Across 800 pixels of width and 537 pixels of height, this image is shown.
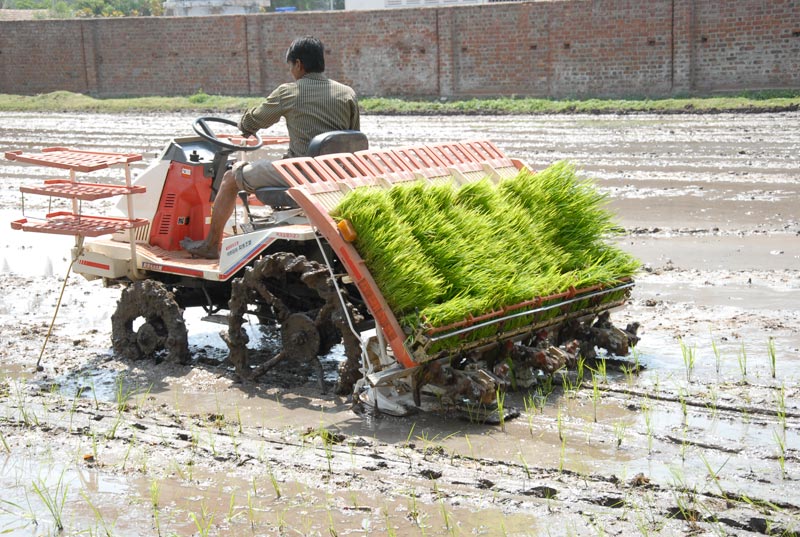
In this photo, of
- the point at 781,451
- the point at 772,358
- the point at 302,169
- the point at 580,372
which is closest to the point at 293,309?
the point at 302,169

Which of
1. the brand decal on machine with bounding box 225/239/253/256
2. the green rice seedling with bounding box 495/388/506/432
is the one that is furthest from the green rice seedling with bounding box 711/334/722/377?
the brand decal on machine with bounding box 225/239/253/256

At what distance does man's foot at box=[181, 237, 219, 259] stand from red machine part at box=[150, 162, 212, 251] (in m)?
0.17

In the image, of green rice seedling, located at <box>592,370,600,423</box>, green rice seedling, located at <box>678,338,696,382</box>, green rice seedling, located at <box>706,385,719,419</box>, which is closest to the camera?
green rice seedling, located at <box>706,385,719,419</box>

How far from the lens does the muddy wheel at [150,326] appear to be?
7230 mm

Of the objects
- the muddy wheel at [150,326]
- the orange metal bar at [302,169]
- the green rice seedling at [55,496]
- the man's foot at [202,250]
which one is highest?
the orange metal bar at [302,169]

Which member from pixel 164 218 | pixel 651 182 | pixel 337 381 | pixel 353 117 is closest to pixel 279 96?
pixel 353 117

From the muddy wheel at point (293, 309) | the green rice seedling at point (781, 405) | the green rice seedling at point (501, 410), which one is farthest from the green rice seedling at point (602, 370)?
the muddy wheel at point (293, 309)

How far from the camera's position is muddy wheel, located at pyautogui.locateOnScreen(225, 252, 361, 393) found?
6.39 metres

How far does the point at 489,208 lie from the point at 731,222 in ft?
18.5

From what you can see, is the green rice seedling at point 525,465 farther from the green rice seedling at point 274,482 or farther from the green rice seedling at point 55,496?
the green rice seedling at point 55,496

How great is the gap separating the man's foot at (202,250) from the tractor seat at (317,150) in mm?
735

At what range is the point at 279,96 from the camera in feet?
23.6

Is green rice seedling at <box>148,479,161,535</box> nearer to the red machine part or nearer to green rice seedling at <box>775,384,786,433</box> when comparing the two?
the red machine part

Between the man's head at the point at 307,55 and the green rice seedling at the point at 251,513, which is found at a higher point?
the man's head at the point at 307,55
